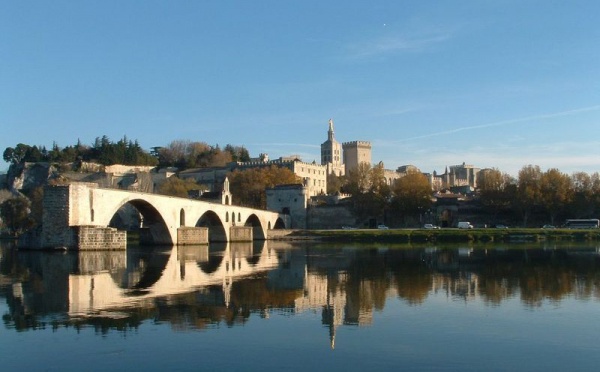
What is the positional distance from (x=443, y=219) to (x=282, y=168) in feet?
83.3

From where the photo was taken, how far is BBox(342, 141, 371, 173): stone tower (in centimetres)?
13925

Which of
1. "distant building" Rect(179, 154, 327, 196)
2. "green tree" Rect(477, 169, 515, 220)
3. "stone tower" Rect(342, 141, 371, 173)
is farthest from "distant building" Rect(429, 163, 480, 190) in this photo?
"green tree" Rect(477, 169, 515, 220)

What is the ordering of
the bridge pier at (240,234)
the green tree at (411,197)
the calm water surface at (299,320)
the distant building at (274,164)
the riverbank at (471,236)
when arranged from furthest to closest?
1. the distant building at (274,164)
2. the green tree at (411,197)
3. the bridge pier at (240,234)
4. the riverbank at (471,236)
5. the calm water surface at (299,320)

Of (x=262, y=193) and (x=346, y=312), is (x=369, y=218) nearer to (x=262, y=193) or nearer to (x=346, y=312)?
(x=262, y=193)

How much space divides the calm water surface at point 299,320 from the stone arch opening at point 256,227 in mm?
44456

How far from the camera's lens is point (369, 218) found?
83.9 meters

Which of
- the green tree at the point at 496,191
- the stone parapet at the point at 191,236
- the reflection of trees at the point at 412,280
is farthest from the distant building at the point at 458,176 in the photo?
the reflection of trees at the point at 412,280

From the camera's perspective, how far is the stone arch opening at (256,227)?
239 feet

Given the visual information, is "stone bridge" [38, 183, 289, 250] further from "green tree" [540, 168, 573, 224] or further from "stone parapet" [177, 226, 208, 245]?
"green tree" [540, 168, 573, 224]

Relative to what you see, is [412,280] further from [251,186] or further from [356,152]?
[356,152]

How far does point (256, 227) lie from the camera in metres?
74.2

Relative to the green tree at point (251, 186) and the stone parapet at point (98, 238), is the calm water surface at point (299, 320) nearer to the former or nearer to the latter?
the stone parapet at point (98, 238)

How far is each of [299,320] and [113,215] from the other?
35615mm

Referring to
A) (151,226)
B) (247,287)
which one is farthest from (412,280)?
(151,226)
